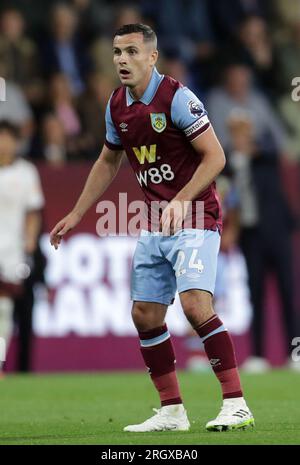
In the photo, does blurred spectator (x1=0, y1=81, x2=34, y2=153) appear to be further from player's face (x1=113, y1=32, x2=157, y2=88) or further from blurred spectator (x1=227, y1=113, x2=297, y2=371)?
player's face (x1=113, y1=32, x2=157, y2=88)

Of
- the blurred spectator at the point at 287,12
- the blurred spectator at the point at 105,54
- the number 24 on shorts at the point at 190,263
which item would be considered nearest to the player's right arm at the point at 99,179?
the number 24 on shorts at the point at 190,263

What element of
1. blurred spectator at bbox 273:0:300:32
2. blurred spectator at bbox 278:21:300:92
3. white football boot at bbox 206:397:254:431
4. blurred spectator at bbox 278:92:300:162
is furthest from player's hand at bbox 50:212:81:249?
blurred spectator at bbox 273:0:300:32

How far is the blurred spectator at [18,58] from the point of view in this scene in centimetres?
1533

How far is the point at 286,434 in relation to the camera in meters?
7.45

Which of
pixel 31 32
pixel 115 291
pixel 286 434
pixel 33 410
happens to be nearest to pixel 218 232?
pixel 286 434

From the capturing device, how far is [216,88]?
1655 cm

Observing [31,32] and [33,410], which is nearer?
[33,410]

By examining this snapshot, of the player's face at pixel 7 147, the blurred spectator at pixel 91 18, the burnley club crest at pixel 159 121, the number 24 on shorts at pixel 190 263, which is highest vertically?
the blurred spectator at pixel 91 18

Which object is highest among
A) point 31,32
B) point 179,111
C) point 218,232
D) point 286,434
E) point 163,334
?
point 31,32

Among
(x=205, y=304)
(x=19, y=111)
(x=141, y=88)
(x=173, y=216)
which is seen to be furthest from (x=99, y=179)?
(x=19, y=111)

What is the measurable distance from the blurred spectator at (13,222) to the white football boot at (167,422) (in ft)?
19.4

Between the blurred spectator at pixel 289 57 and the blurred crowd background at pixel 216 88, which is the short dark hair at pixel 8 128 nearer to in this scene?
the blurred crowd background at pixel 216 88

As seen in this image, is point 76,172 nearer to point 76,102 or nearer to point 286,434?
point 76,102

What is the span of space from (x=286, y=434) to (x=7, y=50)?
884 cm
